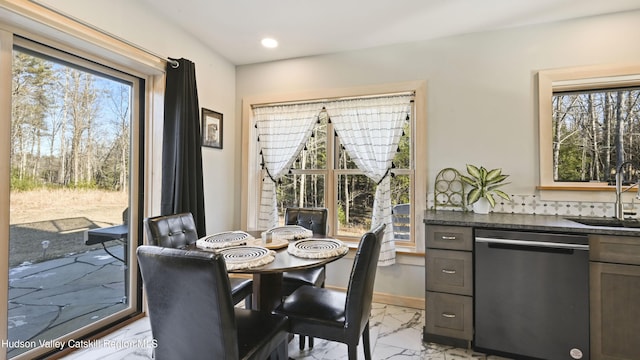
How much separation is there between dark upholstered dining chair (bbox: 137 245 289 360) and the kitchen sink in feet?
8.20

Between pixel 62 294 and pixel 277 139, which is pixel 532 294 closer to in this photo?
pixel 277 139

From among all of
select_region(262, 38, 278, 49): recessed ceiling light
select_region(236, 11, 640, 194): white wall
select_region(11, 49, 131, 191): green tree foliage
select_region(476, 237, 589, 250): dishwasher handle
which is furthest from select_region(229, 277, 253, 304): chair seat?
select_region(262, 38, 278, 49): recessed ceiling light

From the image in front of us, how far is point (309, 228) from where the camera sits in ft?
8.63

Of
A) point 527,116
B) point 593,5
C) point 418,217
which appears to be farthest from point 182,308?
point 593,5

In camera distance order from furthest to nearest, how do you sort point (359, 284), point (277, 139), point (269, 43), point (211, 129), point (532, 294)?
1. point (277, 139)
2. point (211, 129)
3. point (269, 43)
4. point (532, 294)
5. point (359, 284)

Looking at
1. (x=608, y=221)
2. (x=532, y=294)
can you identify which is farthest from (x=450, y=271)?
(x=608, y=221)

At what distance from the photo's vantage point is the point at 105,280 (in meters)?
2.40

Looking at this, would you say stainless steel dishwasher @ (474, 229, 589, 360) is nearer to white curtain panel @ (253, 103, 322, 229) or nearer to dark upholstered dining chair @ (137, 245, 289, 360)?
dark upholstered dining chair @ (137, 245, 289, 360)

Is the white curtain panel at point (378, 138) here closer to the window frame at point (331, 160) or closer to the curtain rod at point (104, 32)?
the window frame at point (331, 160)

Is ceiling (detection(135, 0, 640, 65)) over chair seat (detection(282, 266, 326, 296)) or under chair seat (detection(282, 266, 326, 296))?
over

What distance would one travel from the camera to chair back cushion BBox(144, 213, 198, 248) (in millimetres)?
2029

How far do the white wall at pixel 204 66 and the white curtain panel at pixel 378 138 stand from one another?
1337 mm

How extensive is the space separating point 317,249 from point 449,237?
1041 mm

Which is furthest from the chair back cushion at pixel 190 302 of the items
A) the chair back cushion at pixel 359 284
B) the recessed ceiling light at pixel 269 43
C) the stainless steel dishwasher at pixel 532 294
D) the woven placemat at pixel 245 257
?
the recessed ceiling light at pixel 269 43
